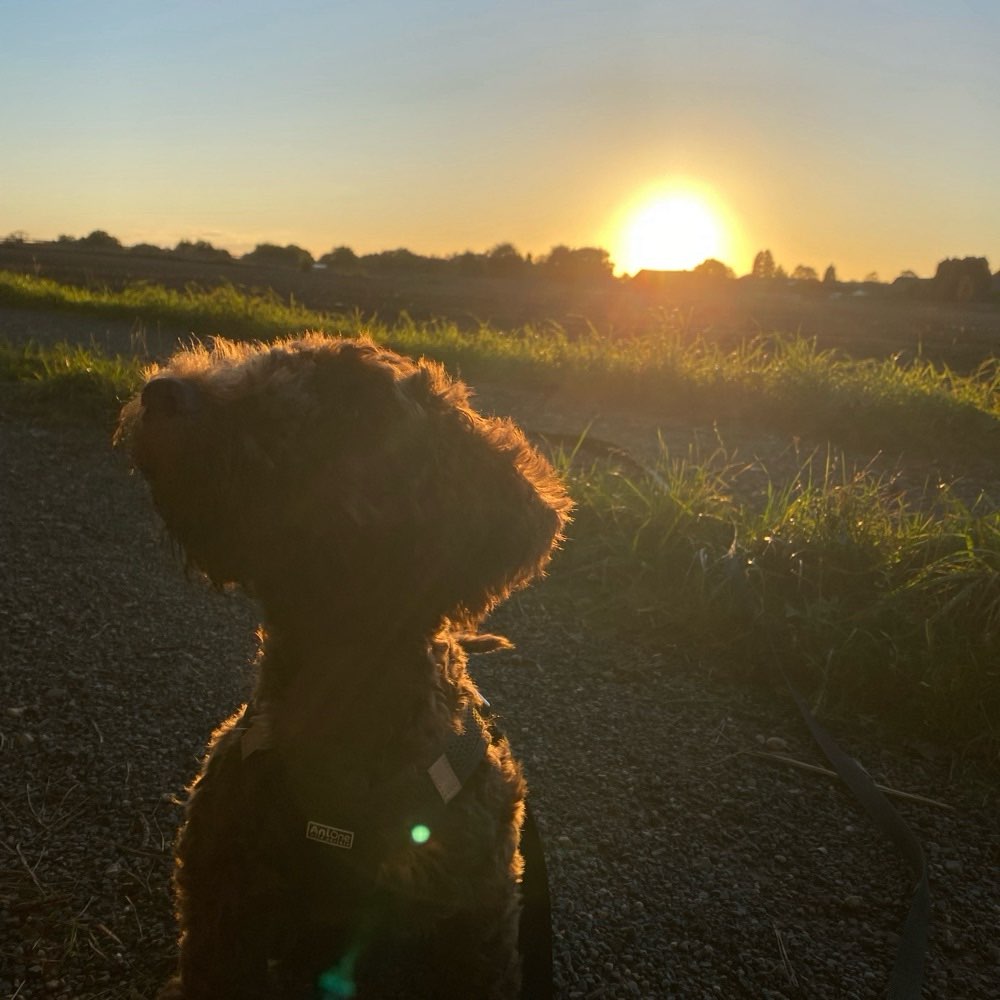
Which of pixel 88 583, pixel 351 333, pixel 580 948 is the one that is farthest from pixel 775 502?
pixel 351 333

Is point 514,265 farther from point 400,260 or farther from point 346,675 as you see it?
point 346,675

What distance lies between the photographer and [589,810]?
314 cm

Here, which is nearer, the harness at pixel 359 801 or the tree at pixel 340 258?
the harness at pixel 359 801

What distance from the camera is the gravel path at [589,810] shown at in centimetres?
248

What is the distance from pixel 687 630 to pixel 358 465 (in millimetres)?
2858

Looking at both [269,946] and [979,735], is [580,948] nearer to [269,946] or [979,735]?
[269,946]

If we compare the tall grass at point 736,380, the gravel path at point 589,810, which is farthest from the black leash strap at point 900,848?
the tall grass at point 736,380

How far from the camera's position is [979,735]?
3559 mm

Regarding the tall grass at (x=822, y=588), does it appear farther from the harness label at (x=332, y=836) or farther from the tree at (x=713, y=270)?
the tree at (x=713, y=270)

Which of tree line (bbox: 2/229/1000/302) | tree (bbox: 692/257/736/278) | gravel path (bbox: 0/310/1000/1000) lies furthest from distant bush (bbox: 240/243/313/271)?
gravel path (bbox: 0/310/1000/1000)

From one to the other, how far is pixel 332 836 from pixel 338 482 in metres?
0.80

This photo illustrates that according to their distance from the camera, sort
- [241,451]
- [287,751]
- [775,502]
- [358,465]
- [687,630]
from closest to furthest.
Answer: [241,451], [358,465], [287,751], [687,630], [775,502]

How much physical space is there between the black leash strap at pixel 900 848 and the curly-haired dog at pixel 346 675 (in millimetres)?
1093

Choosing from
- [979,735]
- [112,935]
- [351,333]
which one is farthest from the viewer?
[351,333]
